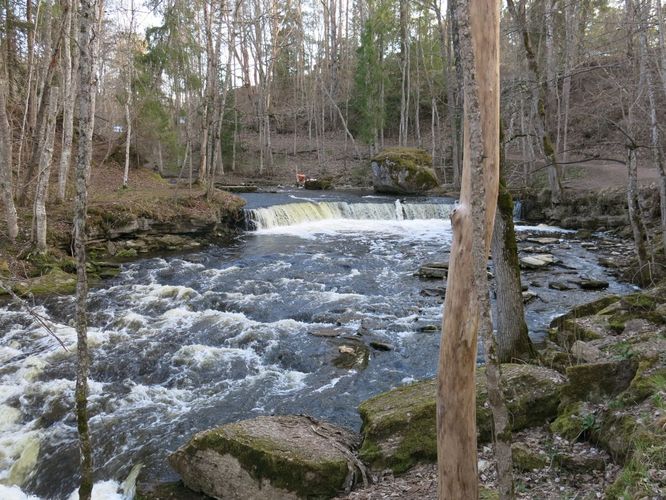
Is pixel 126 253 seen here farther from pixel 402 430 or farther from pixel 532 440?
pixel 532 440

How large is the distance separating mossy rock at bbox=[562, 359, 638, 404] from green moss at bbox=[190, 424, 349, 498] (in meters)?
2.23

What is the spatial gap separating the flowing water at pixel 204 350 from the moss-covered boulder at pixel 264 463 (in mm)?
655

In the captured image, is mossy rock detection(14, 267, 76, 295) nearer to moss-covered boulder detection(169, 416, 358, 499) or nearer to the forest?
the forest

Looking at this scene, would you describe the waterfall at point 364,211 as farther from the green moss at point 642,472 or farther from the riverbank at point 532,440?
the green moss at point 642,472

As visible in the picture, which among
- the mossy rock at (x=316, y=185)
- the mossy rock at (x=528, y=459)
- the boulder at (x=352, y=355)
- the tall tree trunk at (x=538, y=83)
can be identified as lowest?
the boulder at (x=352, y=355)

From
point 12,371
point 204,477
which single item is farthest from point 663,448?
point 12,371

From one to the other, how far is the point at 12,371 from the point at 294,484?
5.05 m

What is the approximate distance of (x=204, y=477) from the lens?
4.59 m

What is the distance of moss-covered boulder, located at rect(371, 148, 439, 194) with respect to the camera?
82.9 ft

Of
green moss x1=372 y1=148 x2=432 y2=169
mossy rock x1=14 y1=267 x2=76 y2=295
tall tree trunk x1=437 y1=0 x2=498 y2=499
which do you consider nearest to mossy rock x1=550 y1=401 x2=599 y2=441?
tall tree trunk x1=437 y1=0 x2=498 y2=499

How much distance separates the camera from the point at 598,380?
4543 mm

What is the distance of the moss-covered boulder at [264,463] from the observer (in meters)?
4.31

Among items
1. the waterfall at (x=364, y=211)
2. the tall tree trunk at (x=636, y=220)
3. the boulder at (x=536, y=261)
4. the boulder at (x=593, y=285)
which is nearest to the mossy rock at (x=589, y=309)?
the tall tree trunk at (x=636, y=220)

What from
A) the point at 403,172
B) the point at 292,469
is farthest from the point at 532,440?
the point at 403,172
